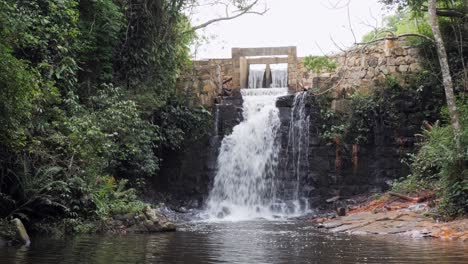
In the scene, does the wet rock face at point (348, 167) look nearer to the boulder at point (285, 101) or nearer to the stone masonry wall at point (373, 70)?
the stone masonry wall at point (373, 70)

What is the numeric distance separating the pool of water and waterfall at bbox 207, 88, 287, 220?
7359 mm

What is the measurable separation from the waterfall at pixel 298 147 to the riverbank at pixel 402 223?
3786mm

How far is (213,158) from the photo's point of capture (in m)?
18.3

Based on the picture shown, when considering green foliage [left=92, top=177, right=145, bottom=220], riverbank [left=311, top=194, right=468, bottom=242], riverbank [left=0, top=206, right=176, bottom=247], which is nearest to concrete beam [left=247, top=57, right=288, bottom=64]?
riverbank [left=311, top=194, right=468, bottom=242]

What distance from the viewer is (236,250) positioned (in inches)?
272

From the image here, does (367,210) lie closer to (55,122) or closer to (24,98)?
(55,122)

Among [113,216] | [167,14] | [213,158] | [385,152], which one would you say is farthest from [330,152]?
[113,216]

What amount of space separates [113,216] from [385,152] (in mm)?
9904

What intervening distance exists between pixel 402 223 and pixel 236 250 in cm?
444

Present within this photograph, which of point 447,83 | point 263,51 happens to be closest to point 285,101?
point 263,51

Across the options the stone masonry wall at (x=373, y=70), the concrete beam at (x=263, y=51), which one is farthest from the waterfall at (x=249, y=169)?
the concrete beam at (x=263, y=51)

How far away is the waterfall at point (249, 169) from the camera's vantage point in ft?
55.2

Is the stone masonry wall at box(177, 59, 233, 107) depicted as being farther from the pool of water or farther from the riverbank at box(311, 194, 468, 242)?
the pool of water

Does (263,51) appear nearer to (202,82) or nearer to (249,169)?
(202,82)
